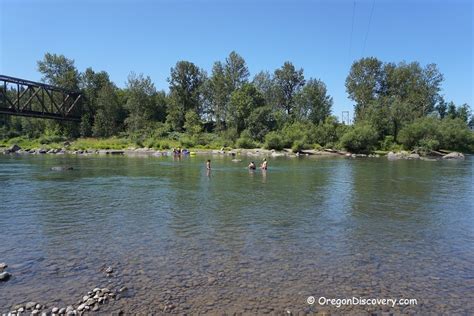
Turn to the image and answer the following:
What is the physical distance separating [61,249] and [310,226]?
10.5 m

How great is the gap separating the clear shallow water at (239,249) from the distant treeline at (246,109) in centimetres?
6812

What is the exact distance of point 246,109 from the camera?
101m

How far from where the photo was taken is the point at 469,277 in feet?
36.4

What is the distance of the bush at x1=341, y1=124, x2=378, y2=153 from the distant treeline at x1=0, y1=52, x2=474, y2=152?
71 centimetres

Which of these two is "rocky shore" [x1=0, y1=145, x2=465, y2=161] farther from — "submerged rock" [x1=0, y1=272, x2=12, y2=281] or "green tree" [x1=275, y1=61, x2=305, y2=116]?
"submerged rock" [x1=0, y1=272, x2=12, y2=281]

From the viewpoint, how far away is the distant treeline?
9519cm

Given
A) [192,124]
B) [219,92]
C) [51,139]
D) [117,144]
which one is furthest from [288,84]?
[51,139]

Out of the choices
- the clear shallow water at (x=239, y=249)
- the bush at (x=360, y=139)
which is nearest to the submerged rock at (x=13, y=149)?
the clear shallow water at (x=239, y=249)

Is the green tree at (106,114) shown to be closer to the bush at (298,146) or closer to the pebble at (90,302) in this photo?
the bush at (298,146)

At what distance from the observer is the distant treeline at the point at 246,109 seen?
312 feet

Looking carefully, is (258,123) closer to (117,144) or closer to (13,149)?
(117,144)

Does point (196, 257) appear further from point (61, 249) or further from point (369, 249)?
point (369, 249)

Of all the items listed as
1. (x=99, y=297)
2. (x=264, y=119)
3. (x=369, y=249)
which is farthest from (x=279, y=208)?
(x=264, y=119)

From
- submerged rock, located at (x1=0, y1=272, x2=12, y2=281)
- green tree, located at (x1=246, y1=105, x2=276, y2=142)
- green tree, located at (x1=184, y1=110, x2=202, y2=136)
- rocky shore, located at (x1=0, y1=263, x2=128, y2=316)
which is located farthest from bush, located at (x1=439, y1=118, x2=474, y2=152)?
submerged rock, located at (x1=0, y1=272, x2=12, y2=281)
